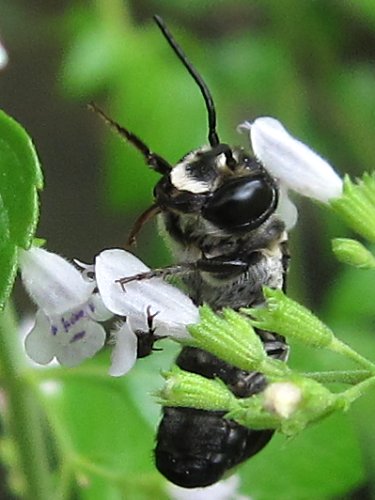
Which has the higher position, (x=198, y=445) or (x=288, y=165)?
(x=288, y=165)

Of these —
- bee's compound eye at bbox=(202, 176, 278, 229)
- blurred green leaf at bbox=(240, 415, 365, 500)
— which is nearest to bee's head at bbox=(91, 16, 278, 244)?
bee's compound eye at bbox=(202, 176, 278, 229)

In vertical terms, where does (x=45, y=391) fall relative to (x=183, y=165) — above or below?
below

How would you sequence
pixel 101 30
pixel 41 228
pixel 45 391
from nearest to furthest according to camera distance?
pixel 45 391, pixel 101 30, pixel 41 228

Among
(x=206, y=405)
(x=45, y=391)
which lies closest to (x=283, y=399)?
(x=206, y=405)

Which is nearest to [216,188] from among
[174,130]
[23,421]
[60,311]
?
[60,311]

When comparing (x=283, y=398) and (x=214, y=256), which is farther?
(x=214, y=256)

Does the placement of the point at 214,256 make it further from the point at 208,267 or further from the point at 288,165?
the point at 288,165

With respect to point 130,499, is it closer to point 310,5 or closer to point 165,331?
point 165,331
